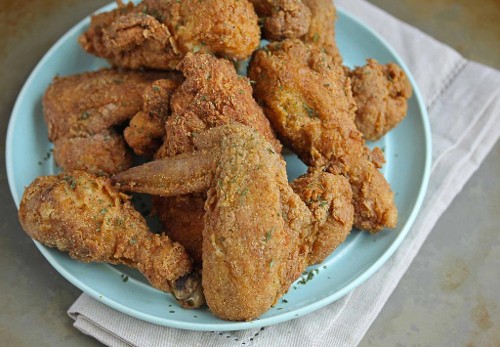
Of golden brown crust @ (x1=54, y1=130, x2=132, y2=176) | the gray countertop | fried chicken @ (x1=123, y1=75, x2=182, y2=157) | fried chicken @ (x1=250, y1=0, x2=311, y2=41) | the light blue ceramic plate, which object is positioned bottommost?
the gray countertop

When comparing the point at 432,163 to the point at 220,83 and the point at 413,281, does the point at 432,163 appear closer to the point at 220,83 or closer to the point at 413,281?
the point at 413,281

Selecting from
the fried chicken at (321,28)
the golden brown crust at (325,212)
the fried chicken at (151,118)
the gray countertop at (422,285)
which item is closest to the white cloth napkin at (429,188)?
the gray countertop at (422,285)

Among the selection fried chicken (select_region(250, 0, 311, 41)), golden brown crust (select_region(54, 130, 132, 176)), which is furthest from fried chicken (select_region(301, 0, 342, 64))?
golden brown crust (select_region(54, 130, 132, 176))

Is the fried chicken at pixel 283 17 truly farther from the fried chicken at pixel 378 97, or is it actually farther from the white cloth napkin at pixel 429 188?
the white cloth napkin at pixel 429 188

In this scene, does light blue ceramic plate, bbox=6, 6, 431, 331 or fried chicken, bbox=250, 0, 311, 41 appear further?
fried chicken, bbox=250, 0, 311, 41

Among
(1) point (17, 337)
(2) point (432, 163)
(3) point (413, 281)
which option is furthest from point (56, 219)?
(2) point (432, 163)

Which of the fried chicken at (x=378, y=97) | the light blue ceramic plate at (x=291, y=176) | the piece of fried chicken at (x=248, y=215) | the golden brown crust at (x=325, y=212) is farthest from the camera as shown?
the fried chicken at (x=378, y=97)

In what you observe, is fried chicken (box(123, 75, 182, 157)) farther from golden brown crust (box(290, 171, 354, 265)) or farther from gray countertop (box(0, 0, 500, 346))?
gray countertop (box(0, 0, 500, 346))
